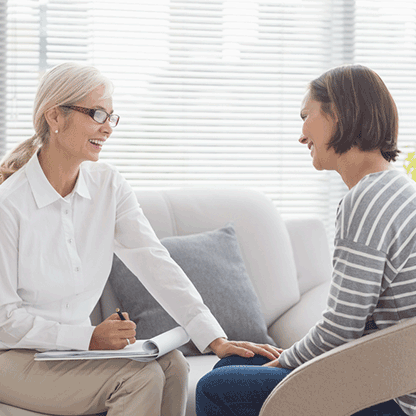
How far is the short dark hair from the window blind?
1.52 metres

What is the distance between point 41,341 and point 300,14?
7.08 ft

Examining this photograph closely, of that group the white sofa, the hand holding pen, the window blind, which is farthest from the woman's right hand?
the window blind

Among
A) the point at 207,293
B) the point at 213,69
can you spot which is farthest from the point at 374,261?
the point at 213,69

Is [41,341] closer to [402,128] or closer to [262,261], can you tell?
[262,261]

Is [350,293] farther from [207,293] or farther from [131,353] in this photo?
[207,293]

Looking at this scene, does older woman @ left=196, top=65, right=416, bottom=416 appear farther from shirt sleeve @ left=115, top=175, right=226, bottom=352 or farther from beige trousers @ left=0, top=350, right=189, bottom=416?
shirt sleeve @ left=115, top=175, right=226, bottom=352

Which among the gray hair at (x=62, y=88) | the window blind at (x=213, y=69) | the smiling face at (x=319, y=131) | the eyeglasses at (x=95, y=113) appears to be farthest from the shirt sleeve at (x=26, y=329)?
the window blind at (x=213, y=69)

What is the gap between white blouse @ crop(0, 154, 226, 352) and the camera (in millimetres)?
1418

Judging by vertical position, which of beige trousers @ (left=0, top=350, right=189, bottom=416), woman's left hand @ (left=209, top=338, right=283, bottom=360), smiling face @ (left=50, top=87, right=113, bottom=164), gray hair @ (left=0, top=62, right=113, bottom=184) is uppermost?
gray hair @ (left=0, top=62, right=113, bottom=184)

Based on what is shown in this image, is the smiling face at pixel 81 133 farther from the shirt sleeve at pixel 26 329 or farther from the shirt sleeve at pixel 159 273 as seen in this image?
the shirt sleeve at pixel 26 329

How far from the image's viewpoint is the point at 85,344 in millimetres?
1395

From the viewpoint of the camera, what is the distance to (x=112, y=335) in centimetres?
139

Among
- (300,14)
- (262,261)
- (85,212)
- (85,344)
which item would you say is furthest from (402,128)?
(85,344)

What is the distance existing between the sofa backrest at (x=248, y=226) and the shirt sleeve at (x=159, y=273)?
0.41 meters
